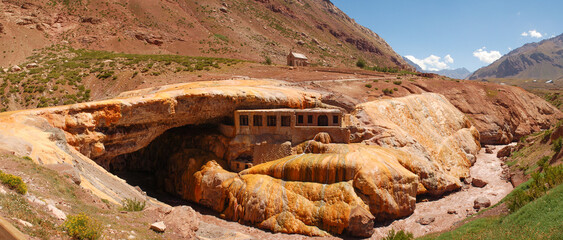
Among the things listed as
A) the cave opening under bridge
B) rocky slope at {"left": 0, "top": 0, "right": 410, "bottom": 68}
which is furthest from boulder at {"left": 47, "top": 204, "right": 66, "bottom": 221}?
rocky slope at {"left": 0, "top": 0, "right": 410, "bottom": 68}

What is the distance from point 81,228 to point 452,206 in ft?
74.5

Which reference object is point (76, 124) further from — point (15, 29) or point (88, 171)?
point (15, 29)

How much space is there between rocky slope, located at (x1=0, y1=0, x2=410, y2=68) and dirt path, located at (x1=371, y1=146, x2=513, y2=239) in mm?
54067

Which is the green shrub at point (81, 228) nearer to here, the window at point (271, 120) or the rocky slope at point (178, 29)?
the window at point (271, 120)

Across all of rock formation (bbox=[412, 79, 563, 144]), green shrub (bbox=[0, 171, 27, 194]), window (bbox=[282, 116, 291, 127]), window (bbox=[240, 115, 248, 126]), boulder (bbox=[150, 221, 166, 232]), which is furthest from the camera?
rock formation (bbox=[412, 79, 563, 144])

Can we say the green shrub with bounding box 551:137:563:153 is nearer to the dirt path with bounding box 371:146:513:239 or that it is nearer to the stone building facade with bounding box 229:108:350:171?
the dirt path with bounding box 371:146:513:239

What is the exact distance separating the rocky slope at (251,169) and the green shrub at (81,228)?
678 cm

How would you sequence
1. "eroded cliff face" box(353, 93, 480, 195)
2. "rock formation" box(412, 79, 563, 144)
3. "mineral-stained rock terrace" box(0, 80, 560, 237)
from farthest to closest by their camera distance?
1. "rock formation" box(412, 79, 563, 144)
2. "eroded cliff face" box(353, 93, 480, 195)
3. "mineral-stained rock terrace" box(0, 80, 560, 237)

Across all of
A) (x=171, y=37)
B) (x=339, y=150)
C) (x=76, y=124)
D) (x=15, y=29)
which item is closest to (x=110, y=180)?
(x=76, y=124)

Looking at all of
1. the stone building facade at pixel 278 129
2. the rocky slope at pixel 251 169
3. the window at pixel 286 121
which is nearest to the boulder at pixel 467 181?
the rocky slope at pixel 251 169

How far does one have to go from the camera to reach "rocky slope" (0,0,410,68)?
54625 mm

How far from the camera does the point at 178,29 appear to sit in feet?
244

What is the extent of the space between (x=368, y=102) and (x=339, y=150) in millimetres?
10193

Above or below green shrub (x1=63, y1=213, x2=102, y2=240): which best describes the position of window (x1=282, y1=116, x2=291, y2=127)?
above
